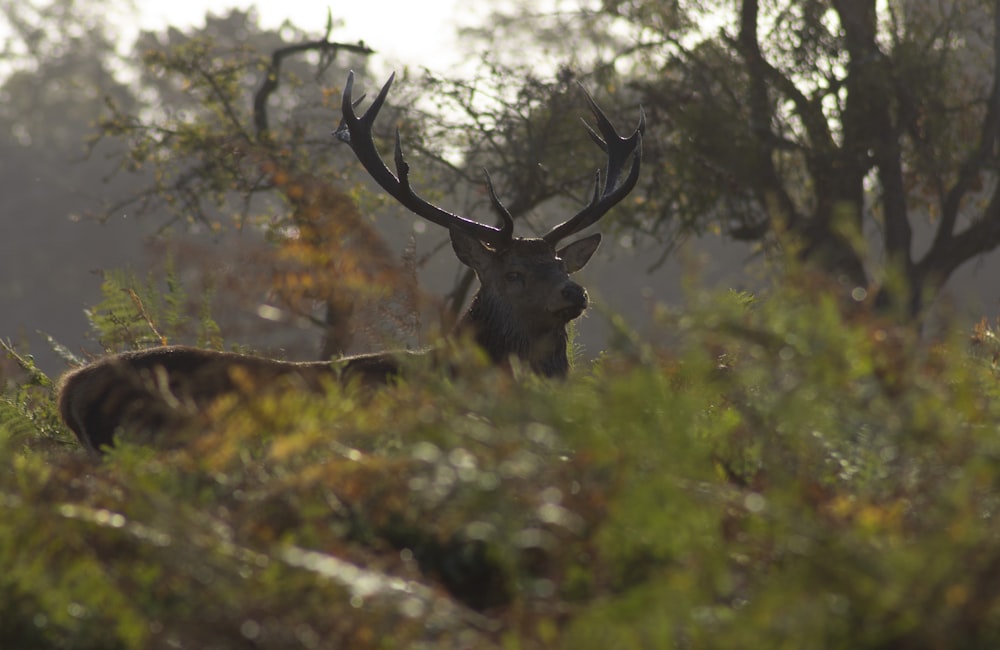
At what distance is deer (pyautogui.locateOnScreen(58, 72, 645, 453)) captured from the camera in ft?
16.0

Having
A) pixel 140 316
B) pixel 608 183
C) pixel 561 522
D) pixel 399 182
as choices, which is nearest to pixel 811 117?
pixel 608 183

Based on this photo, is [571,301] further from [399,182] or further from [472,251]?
[399,182]

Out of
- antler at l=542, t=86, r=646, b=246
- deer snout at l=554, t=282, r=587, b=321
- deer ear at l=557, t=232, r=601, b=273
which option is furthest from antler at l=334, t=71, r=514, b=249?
deer snout at l=554, t=282, r=587, b=321

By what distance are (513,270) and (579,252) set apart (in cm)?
76

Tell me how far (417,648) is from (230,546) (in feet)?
1.19

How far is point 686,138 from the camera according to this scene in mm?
12930

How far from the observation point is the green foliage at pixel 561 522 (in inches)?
68.6

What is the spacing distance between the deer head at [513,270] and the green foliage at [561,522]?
3753mm

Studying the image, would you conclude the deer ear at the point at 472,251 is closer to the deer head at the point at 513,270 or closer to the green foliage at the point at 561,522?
the deer head at the point at 513,270

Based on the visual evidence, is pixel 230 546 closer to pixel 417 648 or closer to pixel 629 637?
pixel 417 648

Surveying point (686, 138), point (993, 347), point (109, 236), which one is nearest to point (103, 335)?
point (993, 347)

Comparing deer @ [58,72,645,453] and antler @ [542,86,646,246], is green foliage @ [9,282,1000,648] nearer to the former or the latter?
deer @ [58,72,645,453]

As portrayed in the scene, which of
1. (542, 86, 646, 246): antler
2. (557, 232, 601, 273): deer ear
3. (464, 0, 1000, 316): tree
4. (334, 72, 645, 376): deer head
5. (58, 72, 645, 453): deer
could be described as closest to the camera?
(58, 72, 645, 453): deer

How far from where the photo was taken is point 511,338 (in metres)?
6.34
